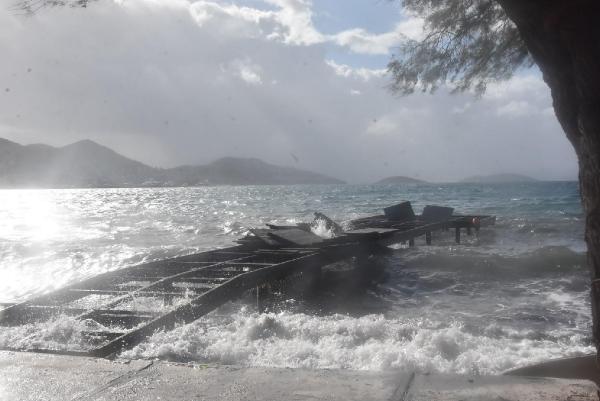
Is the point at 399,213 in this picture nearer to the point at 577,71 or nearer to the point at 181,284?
the point at 181,284

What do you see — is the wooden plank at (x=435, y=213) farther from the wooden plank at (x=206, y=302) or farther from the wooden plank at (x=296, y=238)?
the wooden plank at (x=206, y=302)

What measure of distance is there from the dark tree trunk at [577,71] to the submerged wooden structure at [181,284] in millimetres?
4280

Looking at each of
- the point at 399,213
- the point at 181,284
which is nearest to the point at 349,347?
the point at 181,284

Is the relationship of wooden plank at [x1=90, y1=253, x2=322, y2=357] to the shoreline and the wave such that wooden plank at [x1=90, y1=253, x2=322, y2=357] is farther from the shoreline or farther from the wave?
the wave

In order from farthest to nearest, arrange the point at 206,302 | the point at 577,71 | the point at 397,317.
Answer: the point at 397,317 → the point at 206,302 → the point at 577,71

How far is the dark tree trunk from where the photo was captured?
272cm

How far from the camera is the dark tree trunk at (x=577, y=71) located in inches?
107

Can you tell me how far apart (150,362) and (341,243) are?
10.3 meters

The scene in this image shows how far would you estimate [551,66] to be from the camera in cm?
299

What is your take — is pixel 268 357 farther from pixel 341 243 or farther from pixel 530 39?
pixel 341 243

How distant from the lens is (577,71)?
2789 millimetres

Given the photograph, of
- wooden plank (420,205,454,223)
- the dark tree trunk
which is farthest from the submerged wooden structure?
the dark tree trunk

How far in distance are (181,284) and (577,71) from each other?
9.79m

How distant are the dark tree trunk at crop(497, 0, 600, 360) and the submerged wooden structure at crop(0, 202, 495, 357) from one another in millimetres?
4280
